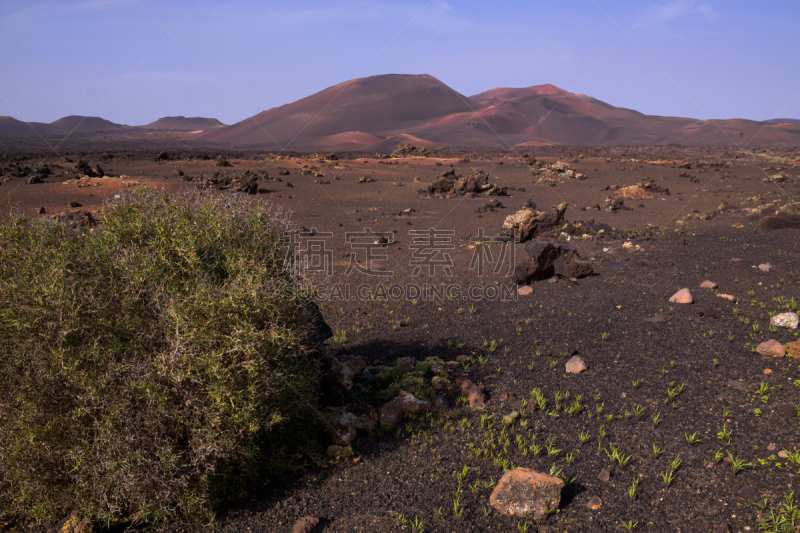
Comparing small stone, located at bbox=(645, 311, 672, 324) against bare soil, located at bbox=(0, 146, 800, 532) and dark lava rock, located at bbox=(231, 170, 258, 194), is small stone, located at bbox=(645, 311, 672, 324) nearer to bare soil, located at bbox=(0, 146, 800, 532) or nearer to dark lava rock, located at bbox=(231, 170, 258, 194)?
bare soil, located at bbox=(0, 146, 800, 532)

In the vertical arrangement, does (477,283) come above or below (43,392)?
below

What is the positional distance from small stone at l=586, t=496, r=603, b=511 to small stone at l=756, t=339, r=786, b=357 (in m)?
2.90

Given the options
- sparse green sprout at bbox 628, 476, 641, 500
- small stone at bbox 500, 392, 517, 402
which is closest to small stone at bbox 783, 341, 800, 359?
sparse green sprout at bbox 628, 476, 641, 500

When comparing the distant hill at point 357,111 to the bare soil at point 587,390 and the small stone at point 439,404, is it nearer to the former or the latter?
the bare soil at point 587,390

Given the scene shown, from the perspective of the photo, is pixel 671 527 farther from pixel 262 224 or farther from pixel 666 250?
pixel 666 250

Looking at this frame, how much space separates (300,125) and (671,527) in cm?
9509

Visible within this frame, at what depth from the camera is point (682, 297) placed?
20.8ft

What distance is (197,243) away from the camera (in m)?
3.35

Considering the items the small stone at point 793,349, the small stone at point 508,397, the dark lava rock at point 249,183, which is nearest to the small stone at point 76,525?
the small stone at point 508,397

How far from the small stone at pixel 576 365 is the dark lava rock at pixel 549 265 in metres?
3.22

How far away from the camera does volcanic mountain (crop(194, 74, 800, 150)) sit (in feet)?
236

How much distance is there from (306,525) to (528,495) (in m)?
1.40

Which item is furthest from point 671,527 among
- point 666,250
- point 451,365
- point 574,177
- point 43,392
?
point 574,177

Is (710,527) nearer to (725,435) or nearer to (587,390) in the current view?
(725,435)
